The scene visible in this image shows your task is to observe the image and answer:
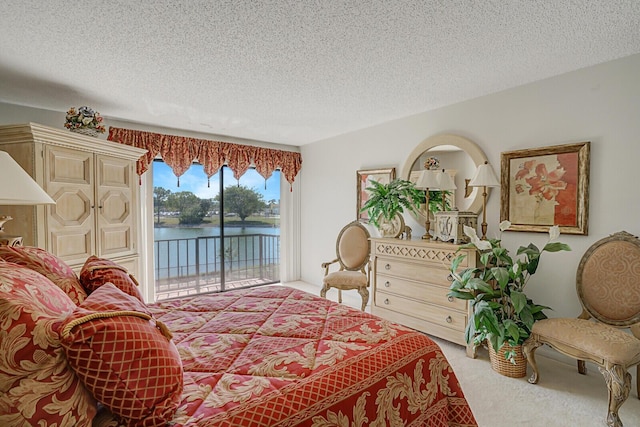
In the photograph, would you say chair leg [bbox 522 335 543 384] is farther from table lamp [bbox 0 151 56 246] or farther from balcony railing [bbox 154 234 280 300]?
balcony railing [bbox 154 234 280 300]

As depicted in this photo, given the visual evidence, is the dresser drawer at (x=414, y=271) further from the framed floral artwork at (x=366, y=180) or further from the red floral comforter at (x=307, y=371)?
the red floral comforter at (x=307, y=371)

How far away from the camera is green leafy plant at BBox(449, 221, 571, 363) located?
2393 millimetres

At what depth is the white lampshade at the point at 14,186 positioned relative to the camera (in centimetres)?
153

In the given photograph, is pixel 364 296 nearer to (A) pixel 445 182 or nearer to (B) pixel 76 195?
(A) pixel 445 182

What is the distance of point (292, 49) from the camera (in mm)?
2264

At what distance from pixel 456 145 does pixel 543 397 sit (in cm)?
234

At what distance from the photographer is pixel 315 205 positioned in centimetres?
542

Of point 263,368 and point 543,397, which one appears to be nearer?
point 263,368

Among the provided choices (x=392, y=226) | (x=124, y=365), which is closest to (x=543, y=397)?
(x=392, y=226)

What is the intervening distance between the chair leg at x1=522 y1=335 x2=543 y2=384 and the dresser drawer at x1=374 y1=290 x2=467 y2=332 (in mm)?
510

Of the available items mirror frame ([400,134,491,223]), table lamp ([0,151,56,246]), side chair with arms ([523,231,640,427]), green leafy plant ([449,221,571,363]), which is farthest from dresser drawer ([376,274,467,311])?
table lamp ([0,151,56,246])

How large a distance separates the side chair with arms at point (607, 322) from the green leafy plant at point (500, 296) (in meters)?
0.13

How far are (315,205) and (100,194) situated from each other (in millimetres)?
3083

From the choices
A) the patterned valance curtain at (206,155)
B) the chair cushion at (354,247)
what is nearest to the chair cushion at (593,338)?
the chair cushion at (354,247)
